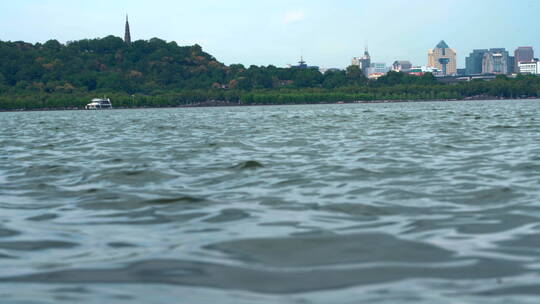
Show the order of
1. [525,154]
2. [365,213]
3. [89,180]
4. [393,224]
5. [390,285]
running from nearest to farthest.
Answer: [390,285]
[393,224]
[365,213]
[89,180]
[525,154]

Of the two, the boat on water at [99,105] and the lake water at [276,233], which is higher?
the lake water at [276,233]

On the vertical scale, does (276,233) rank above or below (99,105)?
above

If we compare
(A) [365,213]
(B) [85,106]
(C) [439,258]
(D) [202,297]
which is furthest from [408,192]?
(B) [85,106]

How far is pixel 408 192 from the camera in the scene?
11594 millimetres

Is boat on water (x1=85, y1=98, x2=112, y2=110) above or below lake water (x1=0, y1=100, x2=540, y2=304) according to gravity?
below

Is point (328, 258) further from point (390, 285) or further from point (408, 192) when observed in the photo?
point (408, 192)

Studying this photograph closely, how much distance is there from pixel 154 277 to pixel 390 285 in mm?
2130

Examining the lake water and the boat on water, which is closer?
the lake water

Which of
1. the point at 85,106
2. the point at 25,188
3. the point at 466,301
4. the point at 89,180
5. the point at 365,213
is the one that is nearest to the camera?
the point at 466,301

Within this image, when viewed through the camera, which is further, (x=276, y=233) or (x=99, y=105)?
(x=99, y=105)

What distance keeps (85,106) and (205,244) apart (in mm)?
197825

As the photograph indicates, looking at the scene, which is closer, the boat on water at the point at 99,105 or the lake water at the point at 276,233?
the lake water at the point at 276,233

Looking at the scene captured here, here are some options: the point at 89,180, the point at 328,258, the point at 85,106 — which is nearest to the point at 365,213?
the point at 328,258

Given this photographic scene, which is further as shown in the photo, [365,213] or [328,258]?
[365,213]
